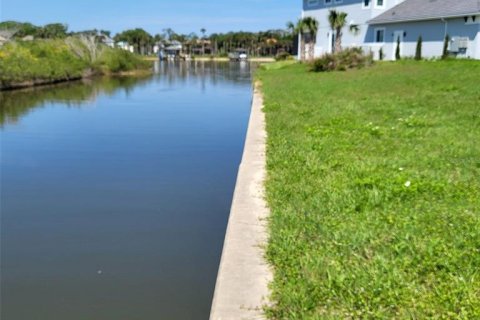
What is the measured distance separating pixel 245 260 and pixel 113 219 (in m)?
3.29

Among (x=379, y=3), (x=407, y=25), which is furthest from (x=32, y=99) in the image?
(x=379, y=3)

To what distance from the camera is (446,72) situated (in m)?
19.4

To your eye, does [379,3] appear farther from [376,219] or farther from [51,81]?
[376,219]

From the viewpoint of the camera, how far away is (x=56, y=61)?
37.7 metres

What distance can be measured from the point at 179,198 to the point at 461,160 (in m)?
4.11

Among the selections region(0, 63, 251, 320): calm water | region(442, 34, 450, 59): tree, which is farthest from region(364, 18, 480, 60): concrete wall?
region(0, 63, 251, 320): calm water

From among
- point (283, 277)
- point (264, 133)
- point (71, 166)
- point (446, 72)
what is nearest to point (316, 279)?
point (283, 277)

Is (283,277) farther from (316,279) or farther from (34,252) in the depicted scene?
(34,252)

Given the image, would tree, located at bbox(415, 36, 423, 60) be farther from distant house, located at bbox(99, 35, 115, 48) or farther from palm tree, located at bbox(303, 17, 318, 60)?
distant house, located at bbox(99, 35, 115, 48)

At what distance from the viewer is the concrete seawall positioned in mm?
3197

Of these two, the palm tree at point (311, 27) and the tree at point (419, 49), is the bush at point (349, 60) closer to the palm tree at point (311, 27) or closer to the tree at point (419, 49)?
the tree at point (419, 49)

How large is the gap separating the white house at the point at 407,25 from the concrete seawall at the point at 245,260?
25111 millimetres

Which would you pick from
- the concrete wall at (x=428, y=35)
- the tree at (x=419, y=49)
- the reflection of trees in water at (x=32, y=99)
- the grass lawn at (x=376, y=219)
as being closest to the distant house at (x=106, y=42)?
the reflection of trees in water at (x=32, y=99)

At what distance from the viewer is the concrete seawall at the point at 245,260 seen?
3197 millimetres
